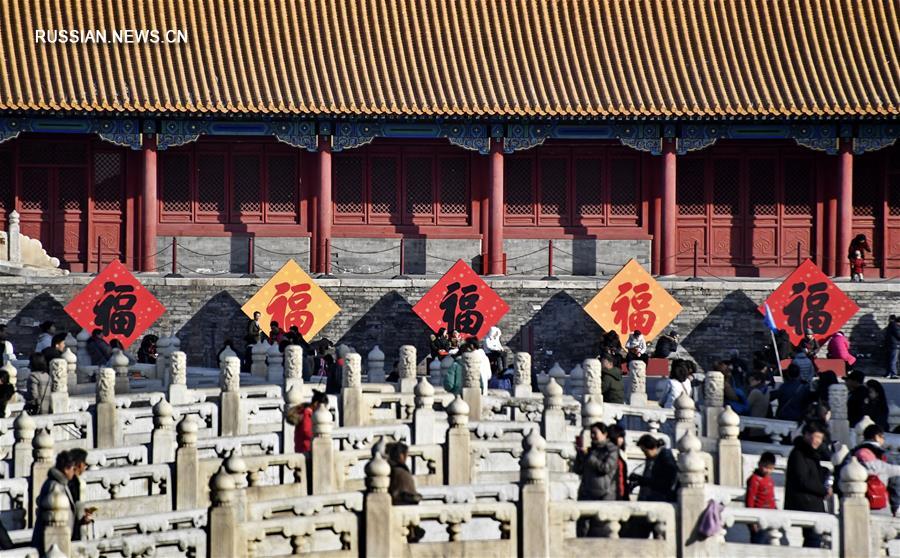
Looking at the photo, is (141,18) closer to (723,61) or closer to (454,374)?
(723,61)

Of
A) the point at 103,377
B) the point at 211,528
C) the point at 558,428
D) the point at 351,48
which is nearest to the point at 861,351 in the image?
the point at 351,48

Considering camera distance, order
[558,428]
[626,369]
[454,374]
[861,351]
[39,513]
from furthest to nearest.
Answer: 1. [861,351]
2. [626,369]
3. [454,374]
4. [558,428]
5. [39,513]

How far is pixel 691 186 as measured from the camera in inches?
1404

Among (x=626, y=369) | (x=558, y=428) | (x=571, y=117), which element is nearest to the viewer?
(x=558, y=428)

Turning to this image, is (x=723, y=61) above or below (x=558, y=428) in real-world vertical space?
above

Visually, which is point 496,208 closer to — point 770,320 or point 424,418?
point 770,320

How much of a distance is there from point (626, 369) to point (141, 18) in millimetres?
12780

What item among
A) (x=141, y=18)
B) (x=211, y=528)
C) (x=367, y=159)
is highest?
(x=141, y=18)

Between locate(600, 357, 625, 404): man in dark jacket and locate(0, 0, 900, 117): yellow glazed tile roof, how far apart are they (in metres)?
11.8

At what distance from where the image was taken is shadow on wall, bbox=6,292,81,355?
3120cm

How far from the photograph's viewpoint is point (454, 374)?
22281mm

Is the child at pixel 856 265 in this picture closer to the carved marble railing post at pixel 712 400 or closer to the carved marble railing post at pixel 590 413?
the carved marble railing post at pixel 712 400

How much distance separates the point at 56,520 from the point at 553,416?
691 centimetres

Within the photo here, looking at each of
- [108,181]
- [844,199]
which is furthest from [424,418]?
[108,181]
